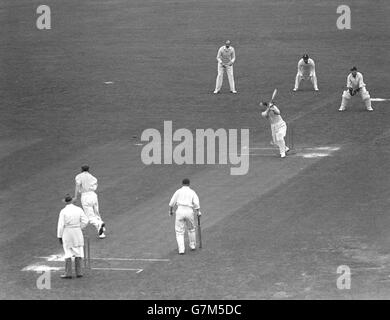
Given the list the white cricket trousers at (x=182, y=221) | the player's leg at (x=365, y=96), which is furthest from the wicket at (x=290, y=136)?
the white cricket trousers at (x=182, y=221)

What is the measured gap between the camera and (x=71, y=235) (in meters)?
30.0

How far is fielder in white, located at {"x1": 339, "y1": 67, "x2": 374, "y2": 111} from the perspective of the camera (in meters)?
47.2

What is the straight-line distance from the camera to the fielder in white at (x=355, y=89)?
155ft

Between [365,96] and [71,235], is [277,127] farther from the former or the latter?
[71,235]

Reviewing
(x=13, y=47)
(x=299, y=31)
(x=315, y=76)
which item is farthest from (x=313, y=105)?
(x=13, y=47)

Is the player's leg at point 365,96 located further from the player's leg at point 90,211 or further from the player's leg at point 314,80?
the player's leg at point 90,211

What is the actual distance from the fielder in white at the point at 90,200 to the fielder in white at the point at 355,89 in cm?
1667

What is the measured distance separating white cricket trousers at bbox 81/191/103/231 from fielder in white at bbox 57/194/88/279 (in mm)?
2581

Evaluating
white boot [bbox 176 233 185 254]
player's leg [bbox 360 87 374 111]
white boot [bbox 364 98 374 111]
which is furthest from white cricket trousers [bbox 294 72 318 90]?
white boot [bbox 176 233 185 254]

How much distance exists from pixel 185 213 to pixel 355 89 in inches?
703

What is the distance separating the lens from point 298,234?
32.7 metres

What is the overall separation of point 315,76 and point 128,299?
25770 mm

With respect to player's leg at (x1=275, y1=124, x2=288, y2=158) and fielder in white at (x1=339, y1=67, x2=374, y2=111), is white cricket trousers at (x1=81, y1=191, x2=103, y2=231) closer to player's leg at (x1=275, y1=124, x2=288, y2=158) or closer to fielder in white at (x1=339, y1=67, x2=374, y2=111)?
player's leg at (x1=275, y1=124, x2=288, y2=158)

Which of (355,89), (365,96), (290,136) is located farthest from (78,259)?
(365,96)
